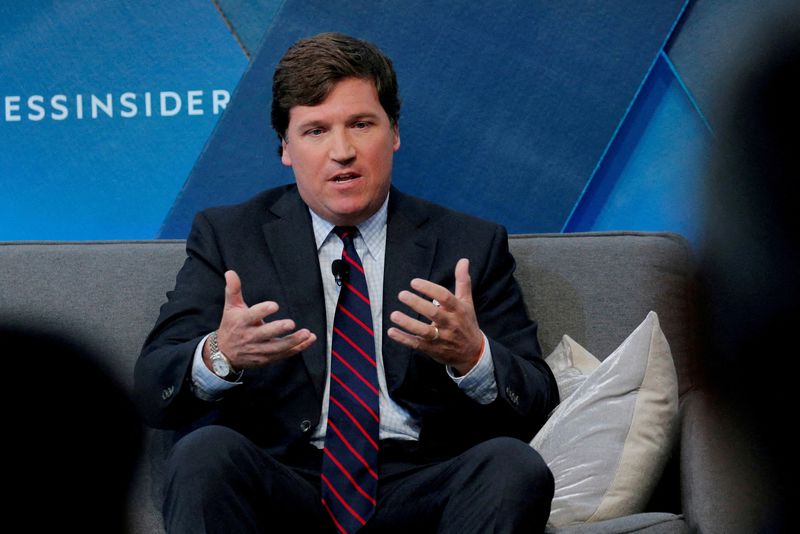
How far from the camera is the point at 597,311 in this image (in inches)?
92.4

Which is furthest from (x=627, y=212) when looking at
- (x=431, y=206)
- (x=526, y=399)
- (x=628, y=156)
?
(x=526, y=399)

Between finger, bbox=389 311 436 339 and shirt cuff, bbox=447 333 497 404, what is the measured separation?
0.17m

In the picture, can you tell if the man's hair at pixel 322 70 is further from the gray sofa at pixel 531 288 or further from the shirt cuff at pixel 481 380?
the shirt cuff at pixel 481 380

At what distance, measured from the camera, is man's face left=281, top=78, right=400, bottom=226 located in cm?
219

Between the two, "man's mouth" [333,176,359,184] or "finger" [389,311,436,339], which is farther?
"man's mouth" [333,176,359,184]

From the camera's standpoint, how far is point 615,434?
1952mm

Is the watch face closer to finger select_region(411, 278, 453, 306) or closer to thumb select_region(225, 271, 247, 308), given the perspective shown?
thumb select_region(225, 271, 247, 308)

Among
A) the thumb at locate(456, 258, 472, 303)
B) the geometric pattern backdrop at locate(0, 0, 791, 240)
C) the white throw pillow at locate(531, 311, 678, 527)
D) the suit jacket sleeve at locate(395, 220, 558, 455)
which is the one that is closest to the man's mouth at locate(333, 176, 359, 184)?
the suit jacket sleeve at locate(395, 220, 558, 455)

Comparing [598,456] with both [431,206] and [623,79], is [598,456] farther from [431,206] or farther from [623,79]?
[623,79]

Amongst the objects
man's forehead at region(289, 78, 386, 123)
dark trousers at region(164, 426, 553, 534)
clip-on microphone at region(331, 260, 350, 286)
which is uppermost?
man's forehead at region(289, 78, 386, 123)

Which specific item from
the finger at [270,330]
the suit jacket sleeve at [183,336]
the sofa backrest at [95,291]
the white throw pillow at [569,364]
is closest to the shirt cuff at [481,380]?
the white throw pillow at [569,364]

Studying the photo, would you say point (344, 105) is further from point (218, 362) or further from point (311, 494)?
point (311, 494)

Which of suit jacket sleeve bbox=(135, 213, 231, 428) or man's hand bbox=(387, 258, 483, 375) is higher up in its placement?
man's hand bbox=(387, 258, 483, 375)

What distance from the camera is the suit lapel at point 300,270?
2.06 meters
